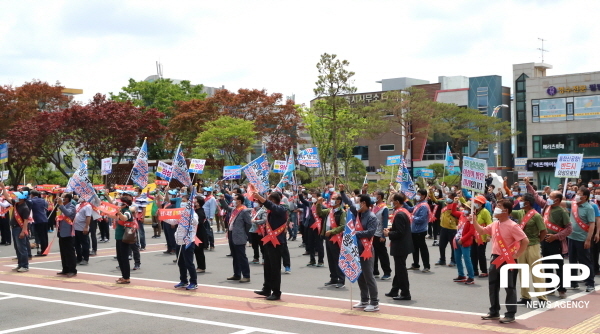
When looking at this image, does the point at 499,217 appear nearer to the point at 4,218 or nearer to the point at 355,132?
the point at 4,218

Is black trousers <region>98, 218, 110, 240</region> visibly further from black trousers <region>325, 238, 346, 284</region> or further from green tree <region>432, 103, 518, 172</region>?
green tree <region>432, 103, 518, 172</region>

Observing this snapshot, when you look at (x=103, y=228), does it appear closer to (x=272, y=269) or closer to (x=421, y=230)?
(x=421, y=230)

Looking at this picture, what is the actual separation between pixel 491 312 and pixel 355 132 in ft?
137

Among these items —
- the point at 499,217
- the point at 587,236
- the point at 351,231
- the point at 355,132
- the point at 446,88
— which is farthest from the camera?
the point at 446,88

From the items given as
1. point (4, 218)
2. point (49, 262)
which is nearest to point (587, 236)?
point (49, 262)

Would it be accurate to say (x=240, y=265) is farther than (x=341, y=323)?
Yes

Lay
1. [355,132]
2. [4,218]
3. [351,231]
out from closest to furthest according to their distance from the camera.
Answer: [351,231] < [4,218] < [355,132]

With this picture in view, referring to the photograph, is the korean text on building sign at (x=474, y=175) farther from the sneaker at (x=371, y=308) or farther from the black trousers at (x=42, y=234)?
the black trousers at (x=42, y=234)

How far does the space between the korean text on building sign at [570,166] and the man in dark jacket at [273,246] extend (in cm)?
958

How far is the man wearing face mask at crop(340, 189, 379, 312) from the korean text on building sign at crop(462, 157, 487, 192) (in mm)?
2083

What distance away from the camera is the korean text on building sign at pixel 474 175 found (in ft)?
37.5

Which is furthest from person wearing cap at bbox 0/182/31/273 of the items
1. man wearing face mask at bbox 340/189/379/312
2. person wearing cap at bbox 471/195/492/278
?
person wearing cap at bbox 471/195/492/278

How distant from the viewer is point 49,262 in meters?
17.8

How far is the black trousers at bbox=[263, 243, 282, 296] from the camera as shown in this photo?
11625 millimetres
